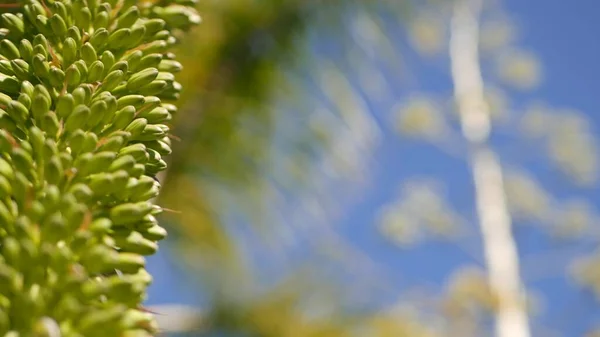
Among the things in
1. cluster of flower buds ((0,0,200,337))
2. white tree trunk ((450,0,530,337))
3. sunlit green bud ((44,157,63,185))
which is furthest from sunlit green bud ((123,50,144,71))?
white tree trunk ((450,0,530,337))

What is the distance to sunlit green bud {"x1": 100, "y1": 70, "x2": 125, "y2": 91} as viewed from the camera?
Answer: 2.84 ft

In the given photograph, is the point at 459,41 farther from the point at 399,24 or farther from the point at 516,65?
the point at 399,24

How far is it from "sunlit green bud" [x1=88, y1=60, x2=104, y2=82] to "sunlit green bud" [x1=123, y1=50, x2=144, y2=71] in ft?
0.14

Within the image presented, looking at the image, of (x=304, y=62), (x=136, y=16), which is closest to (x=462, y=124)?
(x=304, y=62)

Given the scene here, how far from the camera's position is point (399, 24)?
4297 mm

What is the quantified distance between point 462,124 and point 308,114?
534 centimetres

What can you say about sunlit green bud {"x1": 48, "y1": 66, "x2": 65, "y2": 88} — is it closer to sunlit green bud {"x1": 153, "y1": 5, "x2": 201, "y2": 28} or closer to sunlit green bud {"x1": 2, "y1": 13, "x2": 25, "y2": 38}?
sunlit green bud {"x1": 2, "y1": 13, "x2": 25, "y2": 38}

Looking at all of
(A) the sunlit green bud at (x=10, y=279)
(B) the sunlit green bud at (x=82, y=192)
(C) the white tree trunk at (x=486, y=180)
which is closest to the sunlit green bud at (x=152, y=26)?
(B) the sunlit green bud at (x=82, y=192)

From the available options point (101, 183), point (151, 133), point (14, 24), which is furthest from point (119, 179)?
point (14, 24)

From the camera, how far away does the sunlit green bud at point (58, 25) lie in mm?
914

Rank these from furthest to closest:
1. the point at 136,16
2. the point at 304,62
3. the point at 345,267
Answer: the point at 345,267, the point at 304,62, the point at 136,16

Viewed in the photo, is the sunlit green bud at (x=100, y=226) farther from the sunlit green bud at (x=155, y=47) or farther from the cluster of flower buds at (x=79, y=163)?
the sunlit green bud at (x=155, y=47)

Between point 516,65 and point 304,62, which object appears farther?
point 516,65

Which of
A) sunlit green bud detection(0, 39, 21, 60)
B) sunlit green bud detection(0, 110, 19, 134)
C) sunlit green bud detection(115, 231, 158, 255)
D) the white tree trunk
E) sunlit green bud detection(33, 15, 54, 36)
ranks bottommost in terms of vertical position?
sunlit green bud detection(115, 231, 158, 255)
